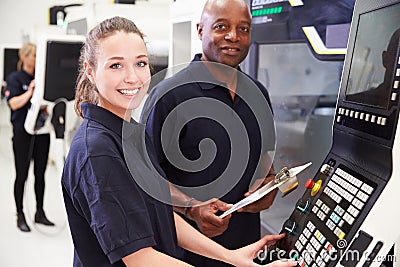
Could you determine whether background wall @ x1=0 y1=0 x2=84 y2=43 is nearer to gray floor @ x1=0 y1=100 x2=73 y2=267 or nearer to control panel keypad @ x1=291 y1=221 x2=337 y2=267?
gray floor @ x1=0 y1=100 x2=73 y2=267

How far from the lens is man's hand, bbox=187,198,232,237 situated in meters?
1.37

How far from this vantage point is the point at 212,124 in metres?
1.50

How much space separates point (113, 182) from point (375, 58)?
567 mm

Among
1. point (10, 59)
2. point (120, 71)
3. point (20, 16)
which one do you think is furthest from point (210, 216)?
point (20, 16)

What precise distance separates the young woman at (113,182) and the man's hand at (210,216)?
0.46ft

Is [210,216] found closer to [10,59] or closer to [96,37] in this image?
[96,37]

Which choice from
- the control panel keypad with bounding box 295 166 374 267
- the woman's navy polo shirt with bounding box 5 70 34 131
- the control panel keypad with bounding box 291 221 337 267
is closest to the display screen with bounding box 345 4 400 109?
the control panel keypad with bounding box 295 166 374 267

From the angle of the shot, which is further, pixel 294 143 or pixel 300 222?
pixel 294 143

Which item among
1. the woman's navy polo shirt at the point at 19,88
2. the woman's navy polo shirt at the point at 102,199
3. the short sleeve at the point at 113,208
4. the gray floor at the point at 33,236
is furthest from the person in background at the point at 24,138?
the short sleeve at the point at 113,208

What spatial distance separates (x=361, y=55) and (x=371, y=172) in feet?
0.85

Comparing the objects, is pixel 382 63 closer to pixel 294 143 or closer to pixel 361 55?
pixel 361 55

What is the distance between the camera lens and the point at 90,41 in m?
1.10

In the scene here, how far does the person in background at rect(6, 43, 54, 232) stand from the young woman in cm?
269

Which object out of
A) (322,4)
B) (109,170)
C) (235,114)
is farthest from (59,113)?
(109,170)
